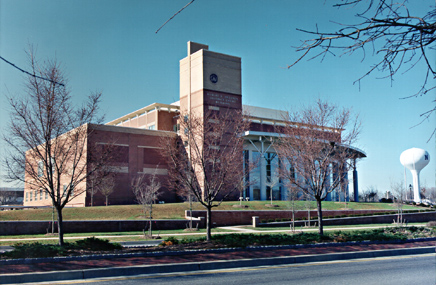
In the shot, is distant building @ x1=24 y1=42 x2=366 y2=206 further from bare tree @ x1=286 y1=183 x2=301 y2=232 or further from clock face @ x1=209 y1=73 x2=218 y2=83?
bare tree @ x1=286 y1=183 x2=301 y2=232

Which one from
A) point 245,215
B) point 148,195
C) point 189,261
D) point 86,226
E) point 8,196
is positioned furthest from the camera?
point 8,196

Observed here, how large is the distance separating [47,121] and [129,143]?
3811cm

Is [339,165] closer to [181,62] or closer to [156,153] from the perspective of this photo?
[156,153]

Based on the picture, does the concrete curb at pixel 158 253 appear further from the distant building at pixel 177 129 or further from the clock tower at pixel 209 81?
the clock tower at pixel 209 81

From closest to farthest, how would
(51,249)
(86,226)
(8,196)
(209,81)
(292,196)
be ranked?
(51,249) < (86,226) < (292,196) < (209,81) < (8,196)

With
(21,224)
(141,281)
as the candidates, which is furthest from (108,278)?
(21,224)

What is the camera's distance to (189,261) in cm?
1189

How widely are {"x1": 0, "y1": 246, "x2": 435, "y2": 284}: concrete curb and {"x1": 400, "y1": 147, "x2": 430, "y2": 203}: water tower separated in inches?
2423

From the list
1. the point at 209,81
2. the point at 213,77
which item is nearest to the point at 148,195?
the point at 209,81

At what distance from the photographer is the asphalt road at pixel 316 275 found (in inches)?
381

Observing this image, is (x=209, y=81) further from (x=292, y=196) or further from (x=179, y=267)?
(x=179, y=267)

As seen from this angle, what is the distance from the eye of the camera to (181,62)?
6134cm

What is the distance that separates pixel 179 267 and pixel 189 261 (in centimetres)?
68

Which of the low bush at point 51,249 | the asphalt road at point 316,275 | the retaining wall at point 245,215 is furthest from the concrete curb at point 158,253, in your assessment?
the retaining wall at point 245,215
